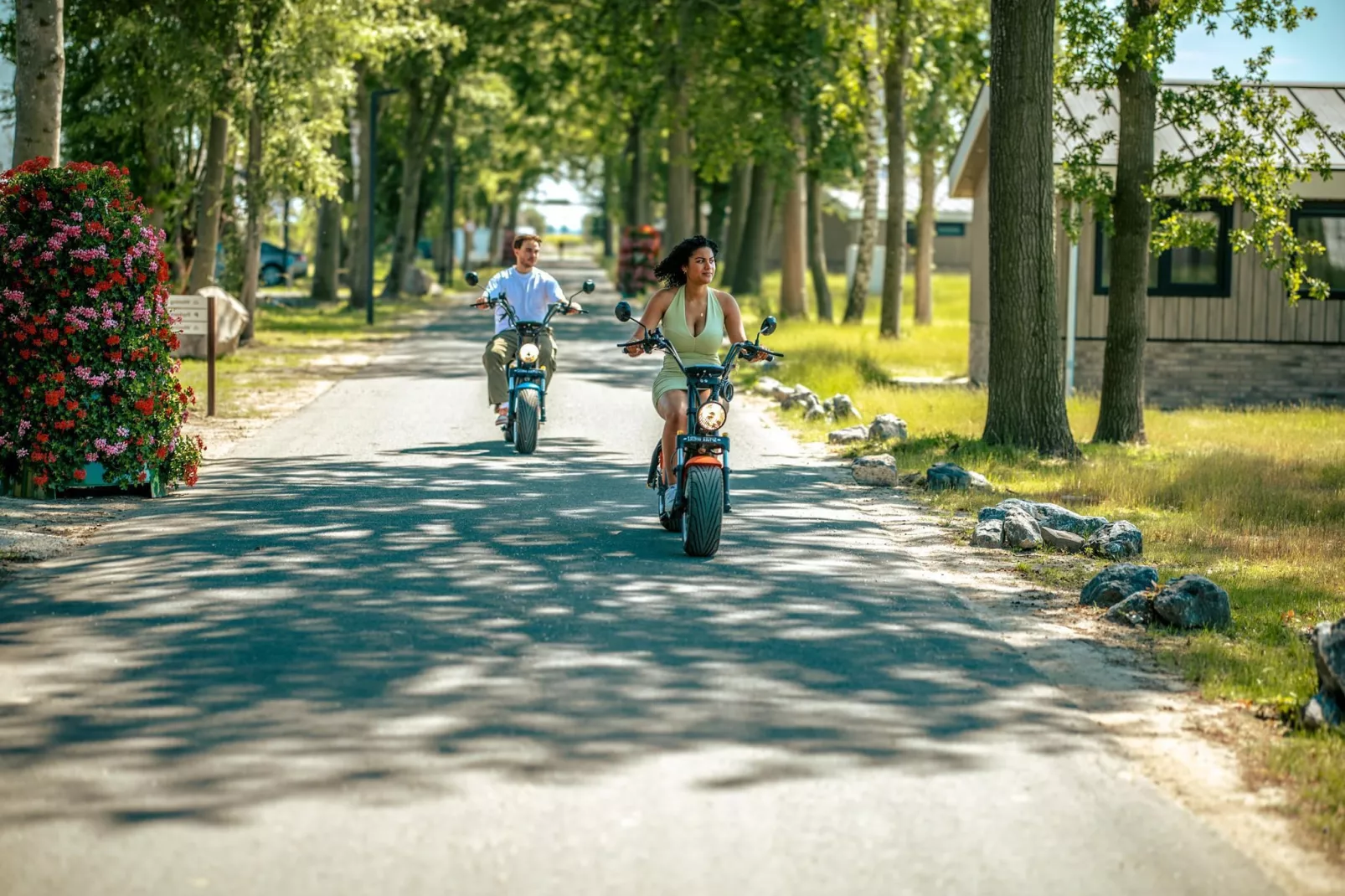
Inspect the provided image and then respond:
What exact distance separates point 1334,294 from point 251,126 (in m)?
16.8

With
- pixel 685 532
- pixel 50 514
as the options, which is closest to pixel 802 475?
pixel 685 532

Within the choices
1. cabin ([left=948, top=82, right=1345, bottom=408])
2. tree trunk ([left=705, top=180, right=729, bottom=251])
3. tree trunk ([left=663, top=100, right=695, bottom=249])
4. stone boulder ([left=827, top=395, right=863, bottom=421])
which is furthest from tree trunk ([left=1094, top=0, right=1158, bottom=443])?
tree trunk ([left=705, top=180, right=729, bottom=251])

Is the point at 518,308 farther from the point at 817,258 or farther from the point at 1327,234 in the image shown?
the point at 817,258

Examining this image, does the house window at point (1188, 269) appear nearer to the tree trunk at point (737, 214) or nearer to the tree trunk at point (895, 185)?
the tree trunk at point (895, 185)

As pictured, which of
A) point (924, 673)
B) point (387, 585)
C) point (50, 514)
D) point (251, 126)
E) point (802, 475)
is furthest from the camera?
point (251, 126)

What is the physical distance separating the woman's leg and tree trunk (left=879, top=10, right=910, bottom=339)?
22.2 metres

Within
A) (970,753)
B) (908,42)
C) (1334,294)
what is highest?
(908,42)

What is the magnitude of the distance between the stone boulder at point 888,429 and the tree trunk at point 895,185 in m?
15.7

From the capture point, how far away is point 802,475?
49.0 feet

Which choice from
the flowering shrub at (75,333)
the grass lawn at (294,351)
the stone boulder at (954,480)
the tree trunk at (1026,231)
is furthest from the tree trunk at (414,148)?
the flowering shrub at (75,333)

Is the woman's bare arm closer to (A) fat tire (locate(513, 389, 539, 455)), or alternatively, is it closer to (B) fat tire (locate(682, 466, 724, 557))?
(B) fat tire (locate(682, 466, 724, 557))

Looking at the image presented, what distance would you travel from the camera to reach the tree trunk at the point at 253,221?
29625 mm

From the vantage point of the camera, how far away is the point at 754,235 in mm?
50594

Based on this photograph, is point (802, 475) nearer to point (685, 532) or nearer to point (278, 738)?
point (685, 532)
